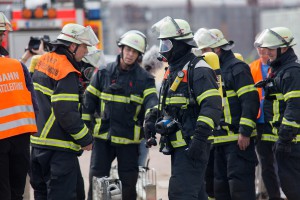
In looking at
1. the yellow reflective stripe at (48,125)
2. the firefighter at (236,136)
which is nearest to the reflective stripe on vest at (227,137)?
the firefighter at (236,136)

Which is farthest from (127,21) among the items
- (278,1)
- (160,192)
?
(160,192)

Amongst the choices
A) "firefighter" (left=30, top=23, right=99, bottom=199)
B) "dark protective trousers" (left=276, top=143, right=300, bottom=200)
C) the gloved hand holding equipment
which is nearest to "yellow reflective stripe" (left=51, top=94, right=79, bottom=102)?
"firefighter" (left=30, top=23, right=99, bottom=199)

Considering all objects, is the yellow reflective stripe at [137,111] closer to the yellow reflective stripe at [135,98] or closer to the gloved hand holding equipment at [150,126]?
the yellow reflective stripe at [135,98]

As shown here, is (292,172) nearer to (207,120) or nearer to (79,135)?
(207,120)

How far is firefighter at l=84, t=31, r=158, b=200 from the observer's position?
840 cm

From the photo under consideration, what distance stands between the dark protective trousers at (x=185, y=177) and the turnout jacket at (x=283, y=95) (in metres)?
1.20

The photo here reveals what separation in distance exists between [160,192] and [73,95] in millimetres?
3269

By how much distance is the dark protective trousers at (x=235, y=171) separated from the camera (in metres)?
8.18

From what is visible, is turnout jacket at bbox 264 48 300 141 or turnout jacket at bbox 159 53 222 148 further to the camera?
turnout jacket at bbox 264 48 300 141

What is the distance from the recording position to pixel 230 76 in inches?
325

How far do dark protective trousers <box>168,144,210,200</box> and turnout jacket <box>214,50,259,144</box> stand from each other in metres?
1.30

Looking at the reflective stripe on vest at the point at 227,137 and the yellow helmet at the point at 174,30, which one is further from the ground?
the yellow helmet at the point at 174,30

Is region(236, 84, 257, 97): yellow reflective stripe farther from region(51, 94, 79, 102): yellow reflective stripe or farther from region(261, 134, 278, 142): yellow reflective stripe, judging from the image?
region(51, 94, 79, 102): yellow reflective stripe

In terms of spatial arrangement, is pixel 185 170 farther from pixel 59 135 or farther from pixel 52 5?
pixel 52 5
